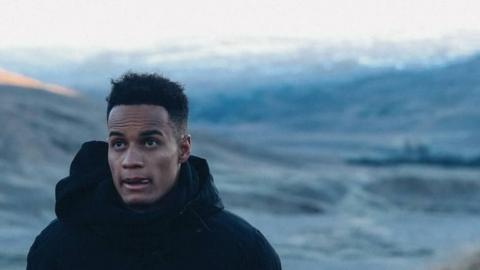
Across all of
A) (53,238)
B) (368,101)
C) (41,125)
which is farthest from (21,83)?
(53,238)

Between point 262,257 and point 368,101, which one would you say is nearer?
point 262,257

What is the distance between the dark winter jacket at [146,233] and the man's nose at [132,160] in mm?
106

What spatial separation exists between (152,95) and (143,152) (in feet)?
0.56

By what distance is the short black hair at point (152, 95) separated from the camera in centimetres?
328

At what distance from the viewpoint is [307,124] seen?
11662 cm

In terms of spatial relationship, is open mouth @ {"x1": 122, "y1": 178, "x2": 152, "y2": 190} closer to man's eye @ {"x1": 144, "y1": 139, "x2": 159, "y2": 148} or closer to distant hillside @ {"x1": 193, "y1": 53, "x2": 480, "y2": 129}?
man's eye @ {"x1": 144, "y1": 139, "x2": 159, "y2": 148}

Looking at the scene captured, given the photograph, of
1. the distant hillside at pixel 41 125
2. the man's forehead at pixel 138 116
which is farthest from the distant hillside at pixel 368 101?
the man's forehead at pixel 138 116

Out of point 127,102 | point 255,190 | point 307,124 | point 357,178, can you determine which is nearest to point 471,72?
point 307,124

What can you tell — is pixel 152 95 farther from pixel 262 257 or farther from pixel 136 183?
pixel 262 257

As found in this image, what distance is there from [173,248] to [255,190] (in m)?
43.4

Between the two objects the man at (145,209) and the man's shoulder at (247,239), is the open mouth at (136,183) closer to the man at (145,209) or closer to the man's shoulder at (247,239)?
the man at (145,209)

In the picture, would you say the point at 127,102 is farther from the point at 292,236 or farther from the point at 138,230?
the point at 292,236

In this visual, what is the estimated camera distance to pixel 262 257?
10.7 feet

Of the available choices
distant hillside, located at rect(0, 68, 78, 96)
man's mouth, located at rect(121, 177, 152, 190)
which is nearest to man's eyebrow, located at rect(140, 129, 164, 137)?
man's mouth, located at rect(121, 177, 152, 190)
